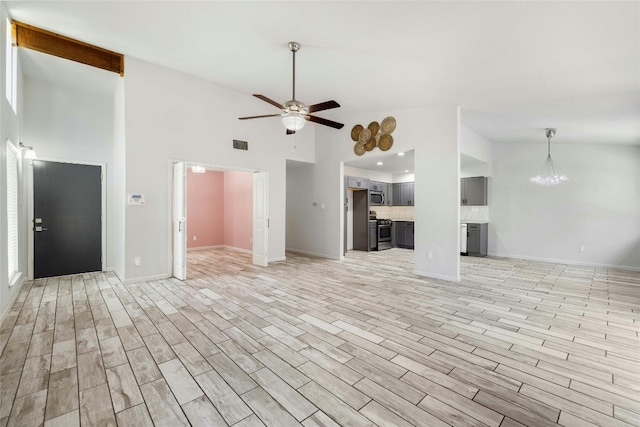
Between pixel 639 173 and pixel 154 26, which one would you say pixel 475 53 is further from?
pixel 639 173

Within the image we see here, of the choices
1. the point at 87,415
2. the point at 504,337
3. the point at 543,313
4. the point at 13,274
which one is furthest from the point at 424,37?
the point at 13,274

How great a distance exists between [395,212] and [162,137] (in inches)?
298

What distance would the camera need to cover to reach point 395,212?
10031mm

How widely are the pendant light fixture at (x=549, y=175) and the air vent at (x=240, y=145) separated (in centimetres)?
669

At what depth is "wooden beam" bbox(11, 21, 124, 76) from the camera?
392 cm

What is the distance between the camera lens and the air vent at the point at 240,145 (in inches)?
238

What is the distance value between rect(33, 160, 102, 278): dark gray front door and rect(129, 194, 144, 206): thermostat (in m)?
1.63

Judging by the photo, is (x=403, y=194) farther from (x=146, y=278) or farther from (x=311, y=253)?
(x=146, y=278)

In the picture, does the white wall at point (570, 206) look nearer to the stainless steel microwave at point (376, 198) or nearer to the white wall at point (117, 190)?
the stainless steel microwave at point (376, 198)

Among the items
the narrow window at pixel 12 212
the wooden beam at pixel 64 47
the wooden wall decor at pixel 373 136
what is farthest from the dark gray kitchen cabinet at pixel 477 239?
the narrow window at pixel 12 212

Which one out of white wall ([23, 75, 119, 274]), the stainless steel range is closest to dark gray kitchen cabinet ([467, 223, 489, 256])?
the stainless steel range

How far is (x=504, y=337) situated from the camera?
9.47 ft

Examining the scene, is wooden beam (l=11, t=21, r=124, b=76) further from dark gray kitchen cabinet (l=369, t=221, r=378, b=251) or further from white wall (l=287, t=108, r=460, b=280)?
dark gray kitchen cabinet (l=369, t=221, r=378, b=251)

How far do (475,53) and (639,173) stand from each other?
5772 millimetres
